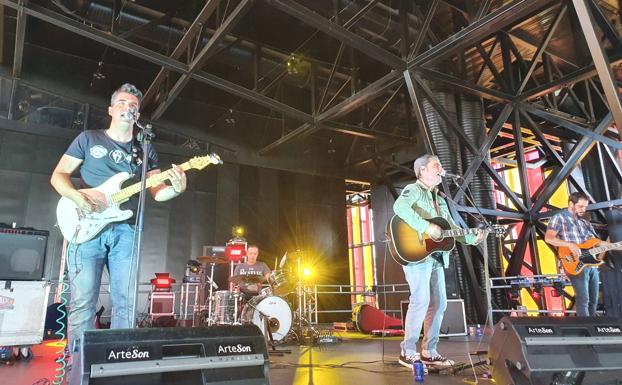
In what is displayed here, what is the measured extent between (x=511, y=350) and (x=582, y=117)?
9.22 metres

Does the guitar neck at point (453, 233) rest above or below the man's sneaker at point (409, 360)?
above

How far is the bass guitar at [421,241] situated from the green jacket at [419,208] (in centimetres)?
8

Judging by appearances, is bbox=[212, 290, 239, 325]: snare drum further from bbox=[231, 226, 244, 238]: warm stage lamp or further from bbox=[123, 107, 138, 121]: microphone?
bbox=[123, 107, 138, 121]: microphone

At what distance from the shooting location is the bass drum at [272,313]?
569 centimetres

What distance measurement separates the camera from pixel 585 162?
30.8 ft

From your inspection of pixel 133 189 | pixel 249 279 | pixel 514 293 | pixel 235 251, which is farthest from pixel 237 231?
pixel 133 189

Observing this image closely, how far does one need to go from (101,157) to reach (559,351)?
2710mm

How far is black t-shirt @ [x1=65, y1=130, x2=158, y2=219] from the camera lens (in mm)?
2381

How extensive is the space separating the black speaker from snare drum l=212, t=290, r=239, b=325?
241 centimetres

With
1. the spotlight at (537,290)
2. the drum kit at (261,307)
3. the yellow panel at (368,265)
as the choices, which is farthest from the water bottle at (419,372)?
the yellow panel at (368,265)

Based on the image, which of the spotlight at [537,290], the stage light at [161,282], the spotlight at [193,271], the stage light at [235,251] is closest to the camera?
the spotlight at [537,290]

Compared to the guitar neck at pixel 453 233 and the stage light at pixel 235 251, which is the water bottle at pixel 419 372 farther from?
the stage light at pixel 235 251

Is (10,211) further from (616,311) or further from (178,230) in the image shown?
(616,311)

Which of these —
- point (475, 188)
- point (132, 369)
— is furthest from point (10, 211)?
point (475, 188)
